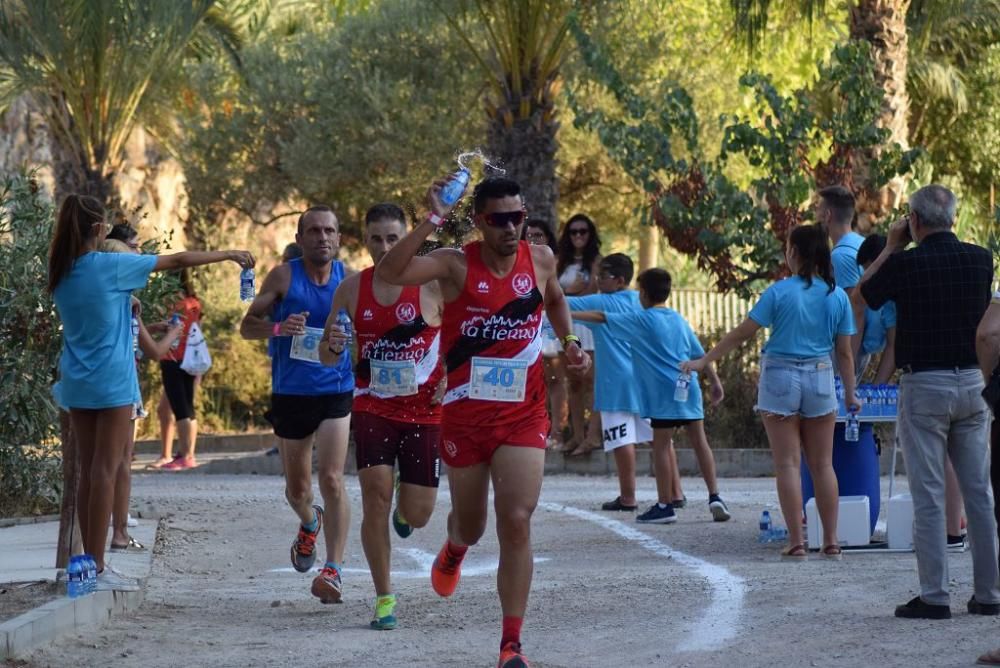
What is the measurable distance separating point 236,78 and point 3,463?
737 inches

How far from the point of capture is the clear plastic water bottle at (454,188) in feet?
22.2

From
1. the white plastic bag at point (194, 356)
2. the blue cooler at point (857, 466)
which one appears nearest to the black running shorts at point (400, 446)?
the blue cooler at point (857, 466)

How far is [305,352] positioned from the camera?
9.10 meters

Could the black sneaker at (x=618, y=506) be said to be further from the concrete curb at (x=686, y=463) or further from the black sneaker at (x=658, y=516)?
the concrete curb at (x=686, y=463)

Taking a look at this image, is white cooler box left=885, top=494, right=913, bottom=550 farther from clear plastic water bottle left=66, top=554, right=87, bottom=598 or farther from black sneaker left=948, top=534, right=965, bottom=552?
clear plastic water bottle left=66, top=554, right=87, bottom=598

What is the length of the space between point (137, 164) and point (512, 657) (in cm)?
2955

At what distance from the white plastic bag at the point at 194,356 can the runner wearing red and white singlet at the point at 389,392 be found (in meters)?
9.24

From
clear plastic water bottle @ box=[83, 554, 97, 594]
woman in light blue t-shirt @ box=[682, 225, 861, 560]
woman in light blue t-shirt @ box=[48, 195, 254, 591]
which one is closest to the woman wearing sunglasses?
woman in light blue t-shirt @ box=[682, 225, 861, 560]

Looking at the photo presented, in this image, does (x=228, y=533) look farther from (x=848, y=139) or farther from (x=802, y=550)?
(x=848, y=139)

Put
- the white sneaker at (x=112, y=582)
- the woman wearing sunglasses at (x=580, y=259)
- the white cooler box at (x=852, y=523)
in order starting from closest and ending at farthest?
the white sneaker at (x=112, y=582) → the white cooler box at (x=852, y=523) → the woman wearing sunglasses at (x=580, y=259)

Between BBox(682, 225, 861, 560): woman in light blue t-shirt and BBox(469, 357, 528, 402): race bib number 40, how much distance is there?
325 centimetres

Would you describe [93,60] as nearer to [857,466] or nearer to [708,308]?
[708,308]

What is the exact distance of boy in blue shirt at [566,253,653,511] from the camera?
42.0ft

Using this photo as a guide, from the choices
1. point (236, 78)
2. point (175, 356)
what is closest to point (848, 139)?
point (175, 356)
